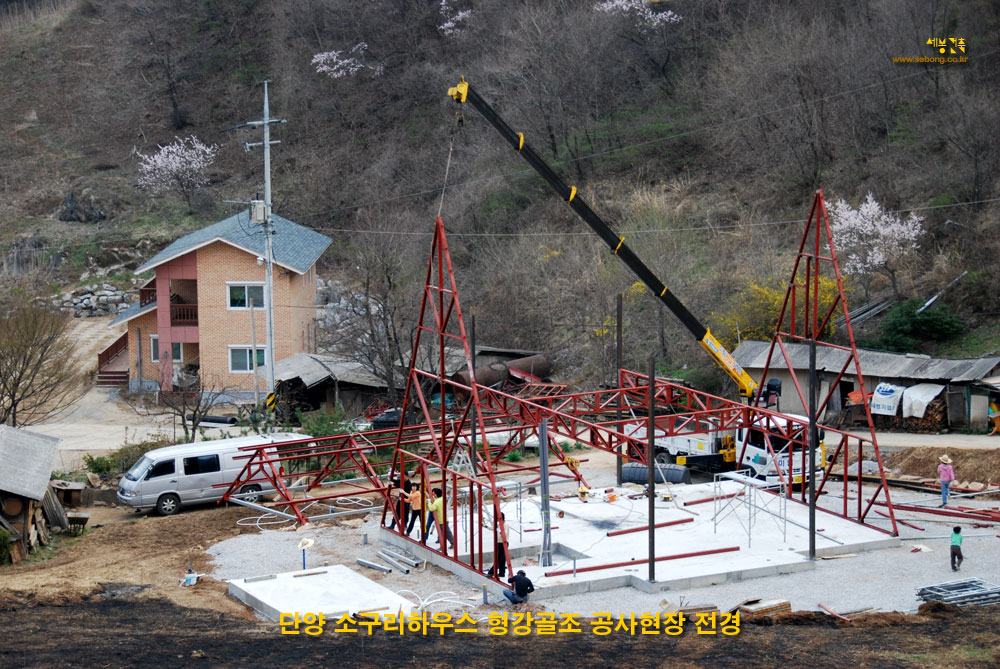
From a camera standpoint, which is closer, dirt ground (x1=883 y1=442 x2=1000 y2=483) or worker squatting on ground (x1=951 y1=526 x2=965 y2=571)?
worker squatting on ground (x1=951 y1=526 x2=965 y2=571)

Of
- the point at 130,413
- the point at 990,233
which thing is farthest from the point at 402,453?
the point at 990,233

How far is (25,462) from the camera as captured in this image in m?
21.9

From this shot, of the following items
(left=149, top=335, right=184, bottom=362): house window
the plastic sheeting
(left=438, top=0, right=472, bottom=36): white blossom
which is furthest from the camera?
(left=438, top=0, right=472, bottom=36): white blossom

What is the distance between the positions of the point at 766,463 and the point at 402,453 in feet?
35.0

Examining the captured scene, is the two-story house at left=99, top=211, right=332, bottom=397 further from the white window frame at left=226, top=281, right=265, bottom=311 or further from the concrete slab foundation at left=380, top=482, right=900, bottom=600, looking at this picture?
the concrete slab foundation at left=380, top=482, right=900, bottom=600

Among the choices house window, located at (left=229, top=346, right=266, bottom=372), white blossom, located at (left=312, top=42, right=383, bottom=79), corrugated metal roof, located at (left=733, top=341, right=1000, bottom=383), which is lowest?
corrugated metal roof, located at (left=733, top=341, right=1000, bottom=383)

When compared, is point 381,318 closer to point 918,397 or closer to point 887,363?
point 887,363

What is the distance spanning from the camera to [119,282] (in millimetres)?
63031

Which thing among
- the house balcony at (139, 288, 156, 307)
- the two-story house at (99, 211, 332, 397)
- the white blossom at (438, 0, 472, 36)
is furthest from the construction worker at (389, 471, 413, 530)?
the white blossom at (438, 0, 472, 36)

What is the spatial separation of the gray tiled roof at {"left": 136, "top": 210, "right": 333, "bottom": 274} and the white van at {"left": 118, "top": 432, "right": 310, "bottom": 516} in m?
16.9

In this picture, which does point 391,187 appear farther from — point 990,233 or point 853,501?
point 853,501

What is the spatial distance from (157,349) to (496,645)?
35.6 metres

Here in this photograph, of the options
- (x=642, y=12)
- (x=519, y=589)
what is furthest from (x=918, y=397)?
(x=642, y=12)

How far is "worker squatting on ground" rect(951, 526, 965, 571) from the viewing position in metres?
18.7
